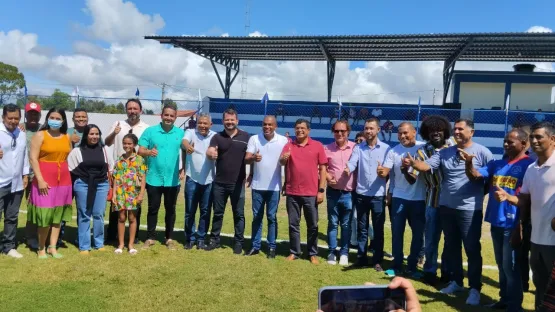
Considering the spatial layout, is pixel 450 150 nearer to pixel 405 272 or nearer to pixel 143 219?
pixel 405 272

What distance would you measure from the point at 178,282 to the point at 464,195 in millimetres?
3132

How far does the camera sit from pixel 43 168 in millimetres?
4828

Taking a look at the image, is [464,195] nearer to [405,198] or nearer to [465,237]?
[465,237]

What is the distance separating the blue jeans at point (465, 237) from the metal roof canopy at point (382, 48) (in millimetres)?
15014

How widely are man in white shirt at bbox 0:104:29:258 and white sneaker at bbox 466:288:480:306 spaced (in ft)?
16.8

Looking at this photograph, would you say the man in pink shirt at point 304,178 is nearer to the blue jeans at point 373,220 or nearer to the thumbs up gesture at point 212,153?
the blue jeans at point 373,220

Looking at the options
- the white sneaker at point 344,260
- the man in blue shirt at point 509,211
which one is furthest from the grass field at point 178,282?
the man in blue shirt at point 509,211

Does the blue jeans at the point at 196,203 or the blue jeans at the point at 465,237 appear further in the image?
the blue jeans at the point at 196,203

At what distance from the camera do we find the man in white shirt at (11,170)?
478cm

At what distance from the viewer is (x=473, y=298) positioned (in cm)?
413

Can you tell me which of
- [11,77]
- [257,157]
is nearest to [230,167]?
[257,157]

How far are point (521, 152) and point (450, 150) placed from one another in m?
0.69

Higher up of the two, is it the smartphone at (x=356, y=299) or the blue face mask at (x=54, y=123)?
the blue face mask at (x=54, y=123)

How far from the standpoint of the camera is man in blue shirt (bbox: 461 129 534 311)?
3654 mm
